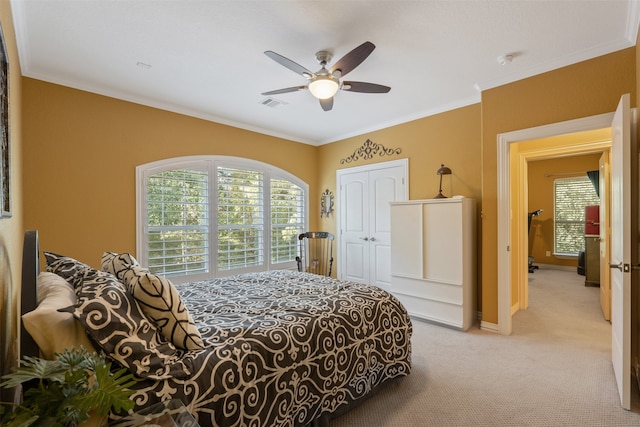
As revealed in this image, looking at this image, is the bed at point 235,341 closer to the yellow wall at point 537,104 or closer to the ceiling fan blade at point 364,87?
the yellow wall at point 537,104

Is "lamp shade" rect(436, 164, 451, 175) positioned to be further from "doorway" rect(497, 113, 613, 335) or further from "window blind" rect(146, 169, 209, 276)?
"window blind" rect(146, 169, 209, 276)

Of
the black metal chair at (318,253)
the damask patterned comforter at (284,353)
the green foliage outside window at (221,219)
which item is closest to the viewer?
the damask patterned comforter at (284,353)

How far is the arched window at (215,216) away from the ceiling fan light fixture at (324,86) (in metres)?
2.21

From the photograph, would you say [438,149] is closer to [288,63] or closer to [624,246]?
[624,246]

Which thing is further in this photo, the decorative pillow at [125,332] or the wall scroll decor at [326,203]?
the wall scroll decor at [326,203]

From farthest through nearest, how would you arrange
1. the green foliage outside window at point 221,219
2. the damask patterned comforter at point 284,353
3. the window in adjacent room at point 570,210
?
the window in adjacent room at point 570,210, the green foliage outside window at point 221,219, the damask patterned comforter at point 284,353

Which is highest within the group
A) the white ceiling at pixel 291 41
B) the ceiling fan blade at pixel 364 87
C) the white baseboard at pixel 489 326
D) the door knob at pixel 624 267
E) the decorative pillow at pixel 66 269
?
the white ceiling at pixel 291 41

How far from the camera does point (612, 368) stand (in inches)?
96.9

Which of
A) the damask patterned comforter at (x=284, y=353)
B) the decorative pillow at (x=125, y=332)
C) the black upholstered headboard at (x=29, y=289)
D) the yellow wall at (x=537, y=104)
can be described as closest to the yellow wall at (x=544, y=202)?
the yellow wall at (x=537, y=104)

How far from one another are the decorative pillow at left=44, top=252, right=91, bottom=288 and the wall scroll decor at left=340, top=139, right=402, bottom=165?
389cm

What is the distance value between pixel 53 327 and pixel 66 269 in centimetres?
68

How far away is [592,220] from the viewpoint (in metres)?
5.87

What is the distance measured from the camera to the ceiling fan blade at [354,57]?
1.99m

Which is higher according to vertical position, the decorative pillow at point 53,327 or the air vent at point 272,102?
the air vent at point 272,102
